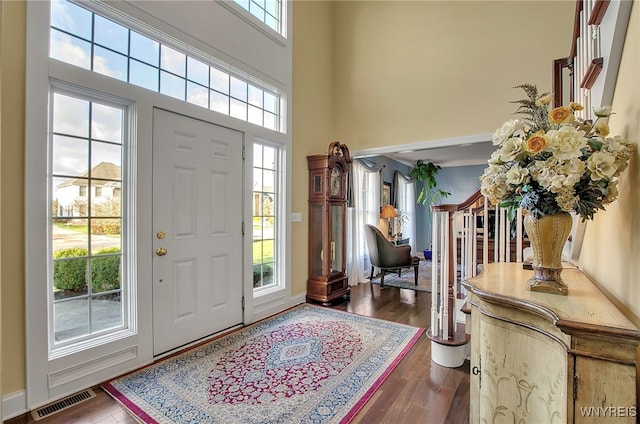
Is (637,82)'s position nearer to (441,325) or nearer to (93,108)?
(441,325)

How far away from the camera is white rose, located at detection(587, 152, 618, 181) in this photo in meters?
0.95

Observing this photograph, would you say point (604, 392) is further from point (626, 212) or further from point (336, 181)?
point (336, 181)

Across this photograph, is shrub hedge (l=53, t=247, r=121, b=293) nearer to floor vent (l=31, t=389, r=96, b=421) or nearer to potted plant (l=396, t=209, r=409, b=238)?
floor vent (l=31, t=389, r=96, b=421)

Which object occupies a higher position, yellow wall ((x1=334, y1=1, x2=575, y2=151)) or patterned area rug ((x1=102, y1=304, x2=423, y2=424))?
yellow wall ((x1=334, y1=1, x2=575, y2=151))

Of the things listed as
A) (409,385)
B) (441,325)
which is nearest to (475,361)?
(409,385)

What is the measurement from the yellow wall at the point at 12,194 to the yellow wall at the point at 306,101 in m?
2.57

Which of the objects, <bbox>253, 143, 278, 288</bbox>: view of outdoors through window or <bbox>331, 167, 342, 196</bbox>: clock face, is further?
<bbox>331, 167, 342, 196</bbox>: clock face

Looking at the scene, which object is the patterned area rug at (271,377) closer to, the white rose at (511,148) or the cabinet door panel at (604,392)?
the cabinet door panel at (604,392)

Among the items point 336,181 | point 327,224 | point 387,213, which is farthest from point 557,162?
point 387,213

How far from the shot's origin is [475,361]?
1.33 metres

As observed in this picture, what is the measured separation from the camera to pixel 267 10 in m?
3.74

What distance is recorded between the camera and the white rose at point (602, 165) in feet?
3.12

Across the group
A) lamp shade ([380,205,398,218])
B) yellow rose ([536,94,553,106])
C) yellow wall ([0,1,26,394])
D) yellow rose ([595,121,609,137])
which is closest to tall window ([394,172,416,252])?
lamp shade ([380,205,398,218])

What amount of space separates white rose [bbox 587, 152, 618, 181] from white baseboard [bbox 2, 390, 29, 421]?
3048 mm
